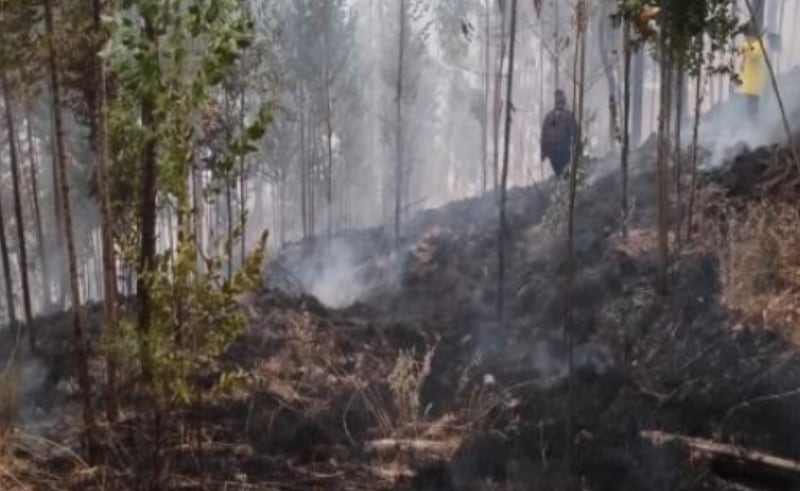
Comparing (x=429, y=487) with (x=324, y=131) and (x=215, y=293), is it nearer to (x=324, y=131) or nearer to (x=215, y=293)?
(x=215, y=293)

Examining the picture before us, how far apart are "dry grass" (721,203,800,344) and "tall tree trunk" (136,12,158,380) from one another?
6.27m

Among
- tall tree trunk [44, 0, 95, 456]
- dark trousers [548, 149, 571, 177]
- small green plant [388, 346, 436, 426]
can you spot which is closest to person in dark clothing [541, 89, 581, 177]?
dark trousers [548, 149, 571, 177]

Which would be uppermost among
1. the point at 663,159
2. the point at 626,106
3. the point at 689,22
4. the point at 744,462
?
the point at 689,22

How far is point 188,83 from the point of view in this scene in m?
3.59

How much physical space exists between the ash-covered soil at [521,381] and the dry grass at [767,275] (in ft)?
0.67

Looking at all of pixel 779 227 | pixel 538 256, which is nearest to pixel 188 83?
pixel 779 227

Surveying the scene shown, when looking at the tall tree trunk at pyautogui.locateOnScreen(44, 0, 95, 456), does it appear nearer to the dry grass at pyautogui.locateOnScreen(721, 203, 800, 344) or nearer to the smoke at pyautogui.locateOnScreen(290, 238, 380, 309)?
the dry grass at pyautogui.locateOnScreen(721, 203, 800, 344)

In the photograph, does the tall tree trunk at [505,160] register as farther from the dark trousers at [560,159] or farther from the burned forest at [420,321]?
the dark trousers at [560,159]

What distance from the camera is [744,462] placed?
6.30 meters

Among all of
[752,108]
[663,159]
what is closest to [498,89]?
[752,108]

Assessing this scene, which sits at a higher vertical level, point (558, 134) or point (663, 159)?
point (558, 134)

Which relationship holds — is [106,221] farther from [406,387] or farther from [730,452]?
[730,452]

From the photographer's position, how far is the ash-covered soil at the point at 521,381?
677 cm

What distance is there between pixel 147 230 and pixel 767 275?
22.6ft
